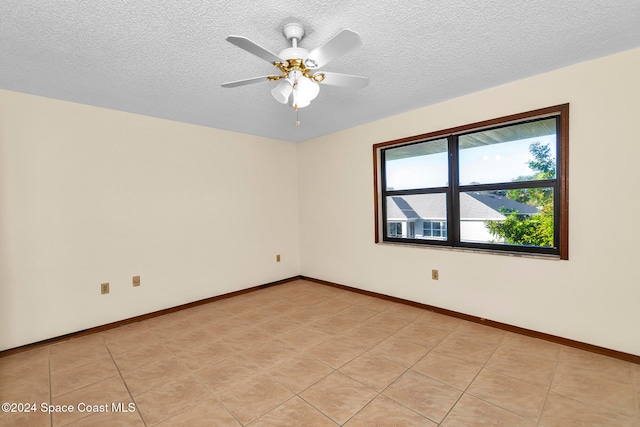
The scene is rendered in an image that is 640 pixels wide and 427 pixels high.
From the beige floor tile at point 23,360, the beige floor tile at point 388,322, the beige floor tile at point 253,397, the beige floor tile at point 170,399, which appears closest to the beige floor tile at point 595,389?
the beige floor tile at point 388,322

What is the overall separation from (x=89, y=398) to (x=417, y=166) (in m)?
3.60

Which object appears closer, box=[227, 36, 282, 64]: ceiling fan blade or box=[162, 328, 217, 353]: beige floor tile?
box=[227, 36, 282, 64]: ceiling fan blade

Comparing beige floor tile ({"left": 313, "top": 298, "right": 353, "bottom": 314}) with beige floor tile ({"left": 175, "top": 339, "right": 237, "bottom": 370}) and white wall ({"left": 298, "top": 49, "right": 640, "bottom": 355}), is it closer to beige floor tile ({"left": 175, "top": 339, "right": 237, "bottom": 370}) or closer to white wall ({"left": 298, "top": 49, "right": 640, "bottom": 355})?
white wall ({"left": 298, "top": 49, "right": 640, "bottom": 355})

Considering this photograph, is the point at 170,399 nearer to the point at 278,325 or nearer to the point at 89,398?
the point at 89,398

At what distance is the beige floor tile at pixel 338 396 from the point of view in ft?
5.58

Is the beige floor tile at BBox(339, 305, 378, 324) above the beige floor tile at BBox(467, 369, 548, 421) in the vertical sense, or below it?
below

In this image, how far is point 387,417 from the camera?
64.9 inches

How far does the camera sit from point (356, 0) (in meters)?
1.52

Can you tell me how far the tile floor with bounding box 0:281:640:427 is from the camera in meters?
1.67

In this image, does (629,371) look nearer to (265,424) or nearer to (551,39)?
(551,39)

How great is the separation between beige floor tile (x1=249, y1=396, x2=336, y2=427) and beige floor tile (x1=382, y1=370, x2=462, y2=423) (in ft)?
1.53

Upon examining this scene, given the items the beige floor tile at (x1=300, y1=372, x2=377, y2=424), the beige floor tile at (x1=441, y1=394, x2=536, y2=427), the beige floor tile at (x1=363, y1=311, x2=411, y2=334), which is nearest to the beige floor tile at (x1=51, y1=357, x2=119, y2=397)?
the beige floor tile at (x1=300, y1=372, x2=377, y2=424)

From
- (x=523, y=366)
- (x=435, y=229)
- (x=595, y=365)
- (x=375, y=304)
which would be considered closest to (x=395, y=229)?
(x=435, y=229)

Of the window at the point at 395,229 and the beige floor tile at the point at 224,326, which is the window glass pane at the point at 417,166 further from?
the beige floor tile at the point at 224,326
